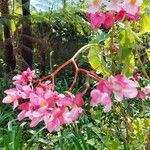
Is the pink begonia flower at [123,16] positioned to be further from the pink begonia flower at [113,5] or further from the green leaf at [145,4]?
the green leaf at [145,4]

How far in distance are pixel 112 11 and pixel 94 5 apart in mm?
106

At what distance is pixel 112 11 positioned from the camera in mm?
1869

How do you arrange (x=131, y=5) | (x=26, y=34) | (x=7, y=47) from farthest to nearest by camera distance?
(x=7, y=47) → (x=26, y=34) → (x=131, y=5)

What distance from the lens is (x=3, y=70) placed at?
23.8 ft

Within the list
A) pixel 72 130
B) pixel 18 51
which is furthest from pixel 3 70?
pixel 72 130

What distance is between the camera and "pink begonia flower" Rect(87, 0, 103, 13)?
1781 millimetres

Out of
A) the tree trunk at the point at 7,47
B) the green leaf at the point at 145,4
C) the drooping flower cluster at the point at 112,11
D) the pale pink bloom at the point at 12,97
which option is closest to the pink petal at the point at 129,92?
the drooping flower cluster at the point at 112,11

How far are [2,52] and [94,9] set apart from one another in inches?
209

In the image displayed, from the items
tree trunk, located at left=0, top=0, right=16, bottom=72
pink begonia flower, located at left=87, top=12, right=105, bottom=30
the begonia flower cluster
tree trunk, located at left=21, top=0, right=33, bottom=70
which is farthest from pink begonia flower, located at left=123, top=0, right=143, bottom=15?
tree trunk, located at left=0, top=0, right=16, bottom=72

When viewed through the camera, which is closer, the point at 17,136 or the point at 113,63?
the point at 113,63

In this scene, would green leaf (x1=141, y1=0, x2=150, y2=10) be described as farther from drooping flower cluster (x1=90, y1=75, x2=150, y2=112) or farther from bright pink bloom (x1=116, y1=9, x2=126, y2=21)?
drooping flower cluster (x1=90, y1=75, x2=150, y2=112)

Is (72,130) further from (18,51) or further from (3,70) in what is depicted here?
(3,70)

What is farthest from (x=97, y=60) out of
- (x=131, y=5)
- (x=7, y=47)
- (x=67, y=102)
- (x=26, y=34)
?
(x=7, y=47)

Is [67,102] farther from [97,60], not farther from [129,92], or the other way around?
[97,60]
